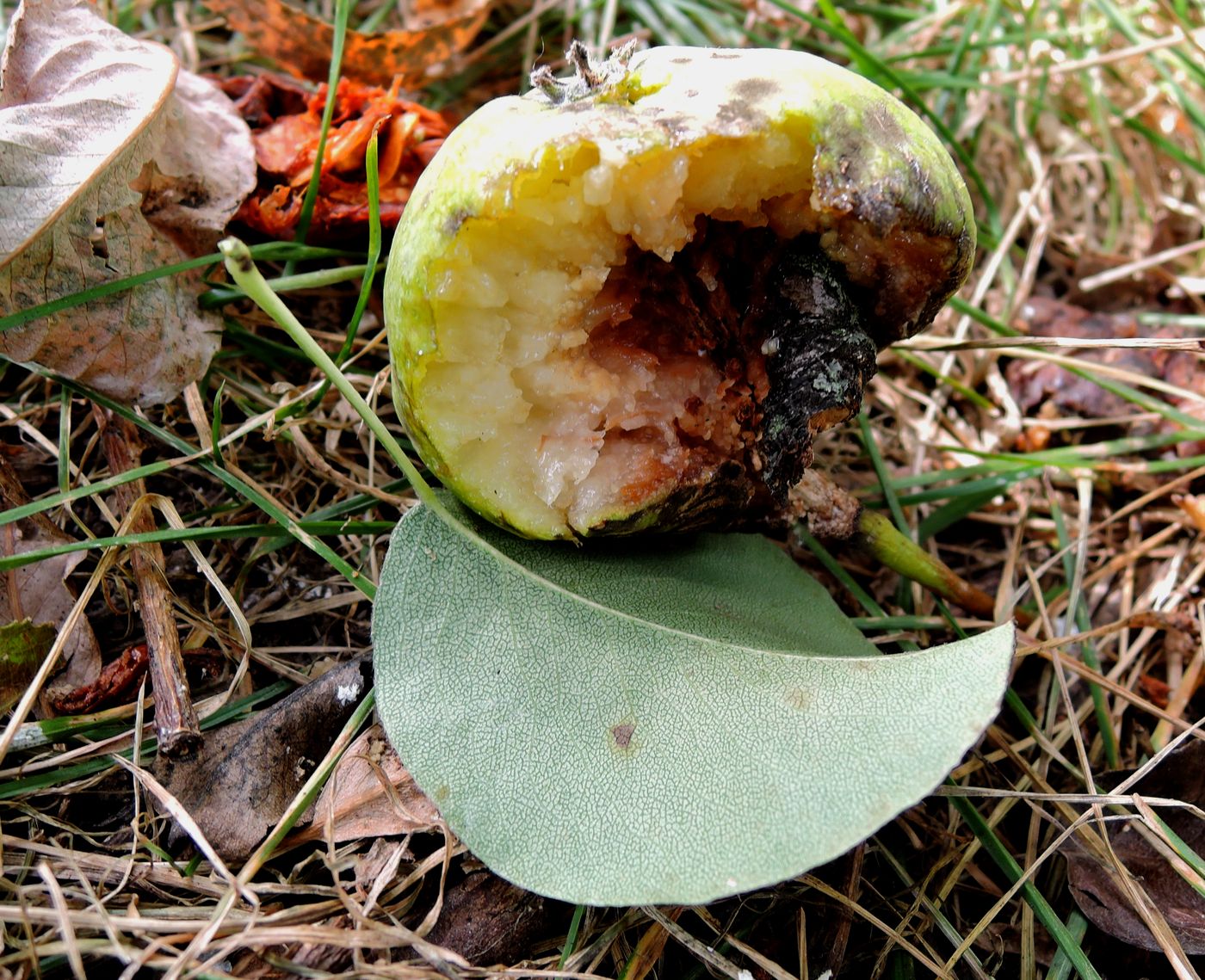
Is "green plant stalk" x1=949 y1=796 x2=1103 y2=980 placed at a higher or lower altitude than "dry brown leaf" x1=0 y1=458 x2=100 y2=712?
lower

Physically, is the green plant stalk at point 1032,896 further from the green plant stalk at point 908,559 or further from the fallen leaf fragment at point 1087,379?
the fallen leaf fragment at point 1087,379

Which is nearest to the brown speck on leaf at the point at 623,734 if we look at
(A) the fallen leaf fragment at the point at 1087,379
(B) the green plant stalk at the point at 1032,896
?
(B) the green plant stalk at the point at 1032,896

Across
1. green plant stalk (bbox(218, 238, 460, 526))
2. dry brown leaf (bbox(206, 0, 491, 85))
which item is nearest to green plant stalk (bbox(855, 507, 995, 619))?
green plant stalk (bbox(218, 238, 460, 526))

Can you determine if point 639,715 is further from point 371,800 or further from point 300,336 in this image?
point 300,336

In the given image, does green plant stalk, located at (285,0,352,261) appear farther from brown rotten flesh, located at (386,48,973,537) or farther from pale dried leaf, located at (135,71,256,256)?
brown rotten flesh, located at (386,48,973,537)

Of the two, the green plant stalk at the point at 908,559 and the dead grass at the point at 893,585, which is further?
the green plant stalk at the point at 908,559

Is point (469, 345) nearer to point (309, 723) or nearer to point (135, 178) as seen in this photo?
point (309, 723)

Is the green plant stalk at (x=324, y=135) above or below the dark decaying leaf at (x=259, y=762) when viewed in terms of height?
above

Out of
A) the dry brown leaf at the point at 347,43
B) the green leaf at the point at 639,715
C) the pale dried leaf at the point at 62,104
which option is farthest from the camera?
the dry brown leaf at the point at 347,43
